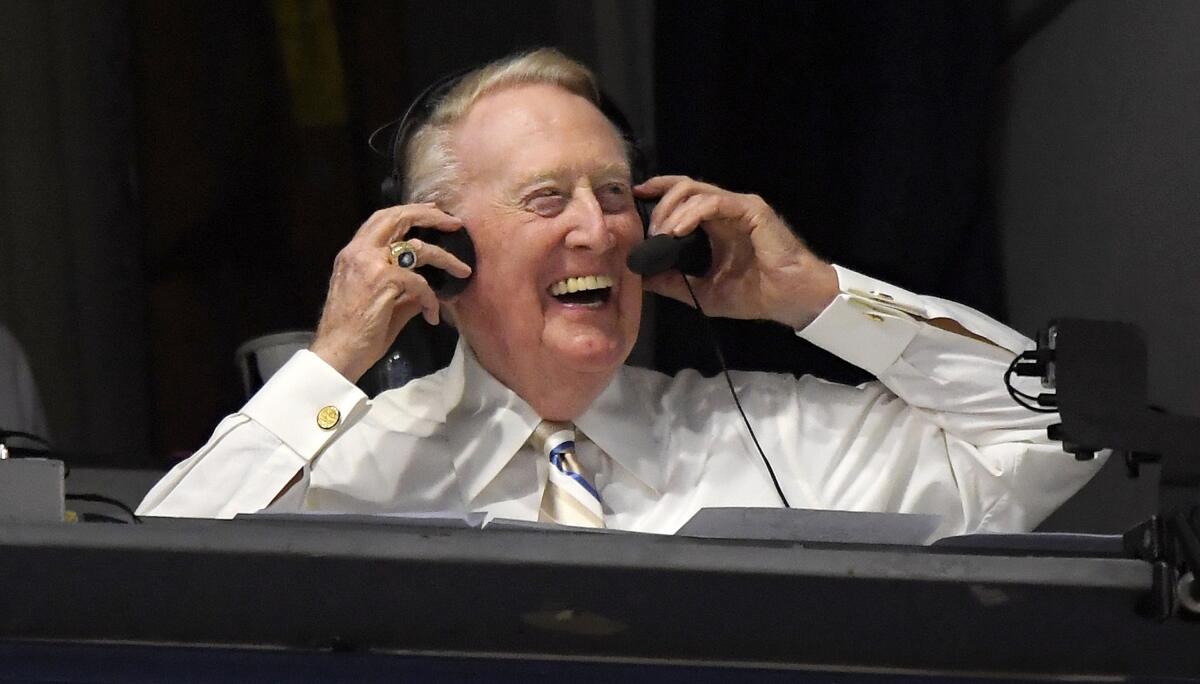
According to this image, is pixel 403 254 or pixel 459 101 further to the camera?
pixel 459 101

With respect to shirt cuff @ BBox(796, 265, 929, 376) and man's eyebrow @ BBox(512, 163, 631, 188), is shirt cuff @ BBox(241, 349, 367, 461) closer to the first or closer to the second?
man's eyebrow @ BBox(512, 163, 631, 188)

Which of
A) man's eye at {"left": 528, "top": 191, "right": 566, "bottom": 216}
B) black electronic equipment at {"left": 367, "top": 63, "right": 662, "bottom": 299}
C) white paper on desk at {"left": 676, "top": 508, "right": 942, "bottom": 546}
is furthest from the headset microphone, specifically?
white paper on desk at {"left": 676, "top": 508, "right": 942, "bottom": 546}

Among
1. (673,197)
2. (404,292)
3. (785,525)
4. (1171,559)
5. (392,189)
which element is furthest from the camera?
(392,189)

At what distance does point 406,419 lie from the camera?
1670 mm

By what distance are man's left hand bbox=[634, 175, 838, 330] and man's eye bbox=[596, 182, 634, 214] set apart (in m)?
0.02

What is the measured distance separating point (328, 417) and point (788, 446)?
560 mm

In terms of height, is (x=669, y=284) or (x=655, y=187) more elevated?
(x=655, y=187)

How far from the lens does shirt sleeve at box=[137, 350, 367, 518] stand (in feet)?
4.81

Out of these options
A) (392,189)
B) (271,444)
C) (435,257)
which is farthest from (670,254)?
(271,444)

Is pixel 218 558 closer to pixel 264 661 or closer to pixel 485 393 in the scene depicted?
pixel 264 661

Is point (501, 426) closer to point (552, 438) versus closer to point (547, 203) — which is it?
point (552, 438)

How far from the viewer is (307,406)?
149cm

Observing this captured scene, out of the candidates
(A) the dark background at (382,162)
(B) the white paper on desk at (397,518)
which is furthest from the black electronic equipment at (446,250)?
(B) the white paper on desk at (397,518)

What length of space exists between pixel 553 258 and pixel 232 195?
0.74m
